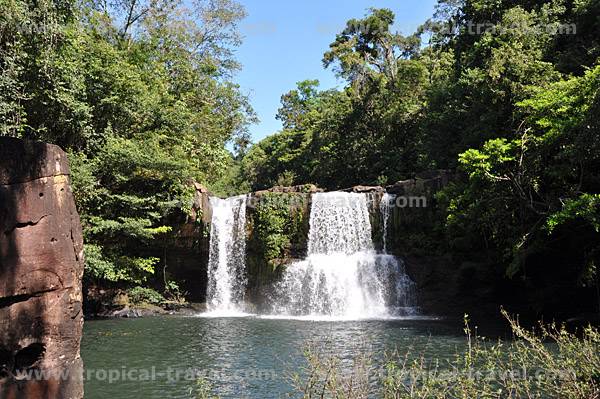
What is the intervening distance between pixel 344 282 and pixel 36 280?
15.5 m

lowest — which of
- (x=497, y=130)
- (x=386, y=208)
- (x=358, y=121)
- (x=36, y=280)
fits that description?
(x=36, y=280)

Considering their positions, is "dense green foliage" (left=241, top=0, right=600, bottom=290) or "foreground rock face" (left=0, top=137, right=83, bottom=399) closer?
"foreground rock face" (left=0, top=137, right=83, bottom=399)

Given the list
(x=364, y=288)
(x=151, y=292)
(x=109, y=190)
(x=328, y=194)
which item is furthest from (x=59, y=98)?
(x=364, y=288)

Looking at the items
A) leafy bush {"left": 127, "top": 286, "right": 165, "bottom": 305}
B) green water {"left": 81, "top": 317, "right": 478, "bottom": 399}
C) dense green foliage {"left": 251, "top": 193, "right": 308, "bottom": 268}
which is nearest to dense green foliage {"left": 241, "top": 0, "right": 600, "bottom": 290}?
green water {"left": 81, "top": 317, "right": 478, "bottom": 399}

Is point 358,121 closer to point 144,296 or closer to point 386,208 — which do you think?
point 386,208

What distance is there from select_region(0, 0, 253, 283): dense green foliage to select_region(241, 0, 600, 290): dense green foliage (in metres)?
9.68

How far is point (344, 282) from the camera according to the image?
1944cm

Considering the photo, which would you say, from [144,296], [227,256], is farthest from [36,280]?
[227,256]

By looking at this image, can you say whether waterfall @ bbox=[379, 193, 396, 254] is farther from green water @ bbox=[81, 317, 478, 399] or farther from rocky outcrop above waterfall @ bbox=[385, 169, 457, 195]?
green water @ bbox=[81, 317, 478, 399]

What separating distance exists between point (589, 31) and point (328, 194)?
36.2 feet

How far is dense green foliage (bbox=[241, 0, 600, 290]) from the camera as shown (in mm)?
12398

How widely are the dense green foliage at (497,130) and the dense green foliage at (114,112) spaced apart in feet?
31.8

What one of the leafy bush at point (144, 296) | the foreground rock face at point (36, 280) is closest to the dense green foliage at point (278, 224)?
the leafy bush at point (144, 296)

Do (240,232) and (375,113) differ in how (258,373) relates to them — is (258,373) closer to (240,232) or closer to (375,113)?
(240,232)
